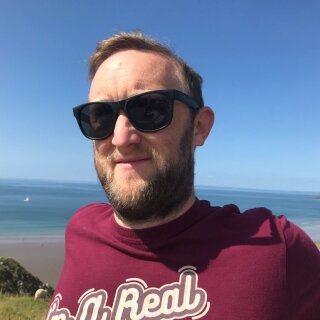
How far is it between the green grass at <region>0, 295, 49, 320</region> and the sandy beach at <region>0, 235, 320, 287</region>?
9.01 m

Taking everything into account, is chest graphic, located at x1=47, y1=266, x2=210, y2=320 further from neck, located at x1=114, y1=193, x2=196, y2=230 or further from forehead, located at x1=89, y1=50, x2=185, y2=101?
forehead, located at x1=89, y1=50, x2=185, y2=101

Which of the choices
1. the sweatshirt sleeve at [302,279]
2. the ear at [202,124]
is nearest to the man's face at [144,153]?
the ear at [202,124]

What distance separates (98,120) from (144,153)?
35 cm

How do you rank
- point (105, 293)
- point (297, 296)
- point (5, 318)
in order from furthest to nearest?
point (5, 318) < point (105, 293) < point (297, 296)

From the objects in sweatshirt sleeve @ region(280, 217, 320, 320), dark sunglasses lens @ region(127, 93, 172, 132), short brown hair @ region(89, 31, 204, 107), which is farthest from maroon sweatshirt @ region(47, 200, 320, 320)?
short brown hair @ region(89, 31, 204, 107)

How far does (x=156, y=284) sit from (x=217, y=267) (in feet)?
0.99

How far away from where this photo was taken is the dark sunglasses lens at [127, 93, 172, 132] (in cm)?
187

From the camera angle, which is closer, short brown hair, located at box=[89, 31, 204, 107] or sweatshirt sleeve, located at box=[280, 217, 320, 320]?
sweatshirt sleeve, located at box=[280, 217, 320, 320]

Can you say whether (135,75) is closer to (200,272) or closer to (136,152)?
(136,152)

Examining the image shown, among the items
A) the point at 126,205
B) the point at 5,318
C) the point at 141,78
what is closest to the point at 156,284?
the point at 126,205

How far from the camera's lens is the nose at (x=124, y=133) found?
1863 millimetres

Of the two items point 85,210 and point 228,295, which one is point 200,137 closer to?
point 228,295

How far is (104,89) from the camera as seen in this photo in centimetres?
202

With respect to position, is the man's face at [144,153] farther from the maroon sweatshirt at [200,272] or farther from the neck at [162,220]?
the maroon sweatshirt at [200,272]
